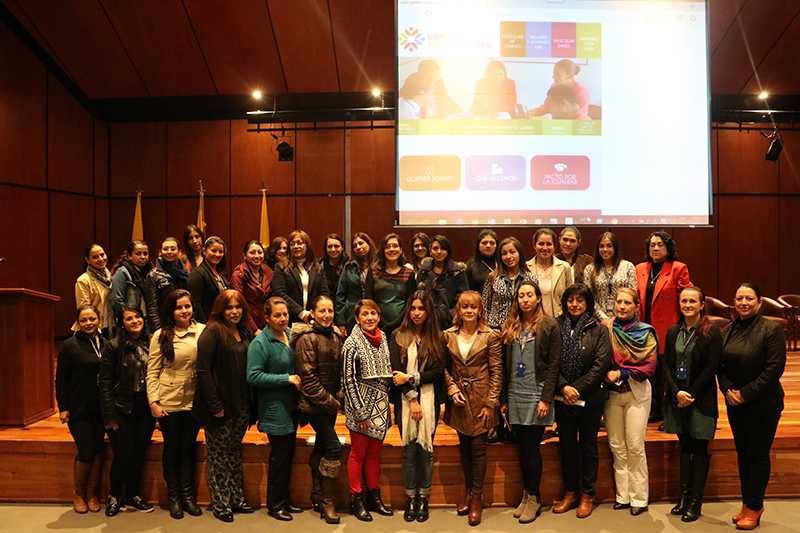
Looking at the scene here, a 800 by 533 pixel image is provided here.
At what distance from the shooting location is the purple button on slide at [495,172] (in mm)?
4559

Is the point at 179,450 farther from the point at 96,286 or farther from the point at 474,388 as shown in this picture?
the point at 474,388

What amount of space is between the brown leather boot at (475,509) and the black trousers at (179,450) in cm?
171

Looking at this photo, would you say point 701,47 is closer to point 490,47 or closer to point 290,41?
point 490,47

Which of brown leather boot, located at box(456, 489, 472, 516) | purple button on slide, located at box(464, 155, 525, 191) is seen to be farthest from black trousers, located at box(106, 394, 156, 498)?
purple button on slide, located at box(464, 155, 525, 191)

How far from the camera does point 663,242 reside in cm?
371

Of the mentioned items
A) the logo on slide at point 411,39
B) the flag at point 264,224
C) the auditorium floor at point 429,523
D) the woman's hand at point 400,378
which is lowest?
the auditorium floor at point 429,523

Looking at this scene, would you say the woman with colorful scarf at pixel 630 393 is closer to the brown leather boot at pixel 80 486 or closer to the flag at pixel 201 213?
the brown leather boot at pixel 80 486

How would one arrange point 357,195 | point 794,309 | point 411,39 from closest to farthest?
1. point 411,39
2. point 794,309
3. point 357,195

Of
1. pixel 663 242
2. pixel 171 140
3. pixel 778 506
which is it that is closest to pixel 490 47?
pixel 663 242

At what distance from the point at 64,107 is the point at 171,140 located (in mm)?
1431

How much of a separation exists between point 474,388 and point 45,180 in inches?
272

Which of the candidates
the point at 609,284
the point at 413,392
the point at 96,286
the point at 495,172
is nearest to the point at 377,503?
the point at 413,392

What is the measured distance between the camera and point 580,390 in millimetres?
3082

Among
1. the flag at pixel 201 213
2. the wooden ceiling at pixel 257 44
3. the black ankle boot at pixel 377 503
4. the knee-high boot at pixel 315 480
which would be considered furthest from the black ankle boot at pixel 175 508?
the wooden ceiling at pixel 257 44
